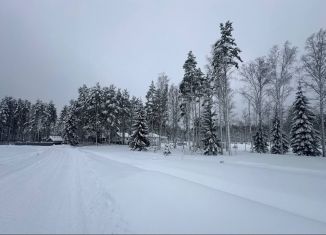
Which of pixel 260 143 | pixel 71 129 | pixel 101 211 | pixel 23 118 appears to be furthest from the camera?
pixel 23 118

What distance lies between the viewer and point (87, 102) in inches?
2466

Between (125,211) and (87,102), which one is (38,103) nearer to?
(87,102)

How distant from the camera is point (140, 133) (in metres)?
43.7

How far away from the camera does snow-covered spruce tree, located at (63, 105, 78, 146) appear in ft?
221

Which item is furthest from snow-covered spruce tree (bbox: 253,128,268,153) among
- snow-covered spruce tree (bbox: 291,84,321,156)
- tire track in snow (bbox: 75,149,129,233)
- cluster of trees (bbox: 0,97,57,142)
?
cluster of trees (bbox: 0,97,57,142)

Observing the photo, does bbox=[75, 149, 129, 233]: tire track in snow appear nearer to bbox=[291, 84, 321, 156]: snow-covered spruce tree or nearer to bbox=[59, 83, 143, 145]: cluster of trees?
bbox=[291, 84, 321, 156]: snow-covered spruce tree

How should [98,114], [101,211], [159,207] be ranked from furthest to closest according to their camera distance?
[98,114], [159,207], [101,211]

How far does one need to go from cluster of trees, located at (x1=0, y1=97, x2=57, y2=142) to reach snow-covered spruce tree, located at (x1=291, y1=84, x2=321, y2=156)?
83227 mm

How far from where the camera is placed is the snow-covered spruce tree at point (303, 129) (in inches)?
1173

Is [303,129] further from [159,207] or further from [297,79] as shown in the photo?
[159,207]

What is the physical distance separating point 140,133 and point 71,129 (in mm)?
31805

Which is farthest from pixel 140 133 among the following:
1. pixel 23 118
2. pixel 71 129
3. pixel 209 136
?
pixel 23 118

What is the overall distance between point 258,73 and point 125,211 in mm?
29400

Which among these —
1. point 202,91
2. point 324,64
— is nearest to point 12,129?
point 202,91
